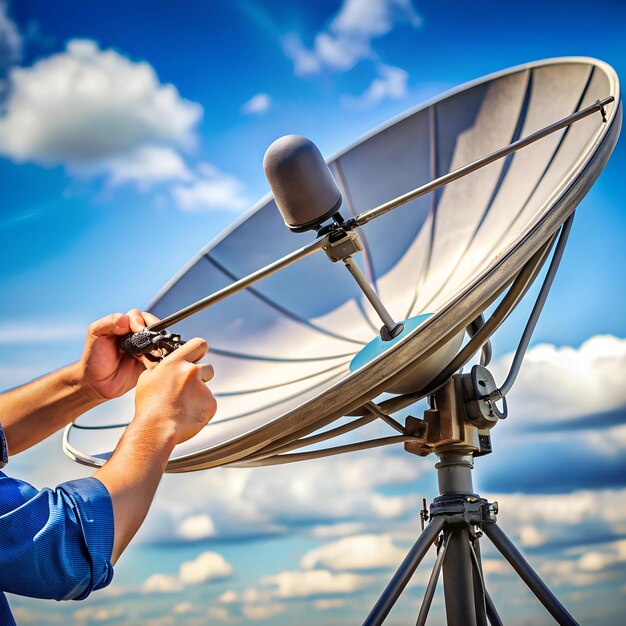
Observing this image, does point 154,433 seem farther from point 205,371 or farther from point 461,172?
point 461,172

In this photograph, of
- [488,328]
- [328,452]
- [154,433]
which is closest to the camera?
[154,433]

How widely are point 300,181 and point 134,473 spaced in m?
2.98

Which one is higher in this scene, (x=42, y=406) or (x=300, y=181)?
(x=300, y=181)

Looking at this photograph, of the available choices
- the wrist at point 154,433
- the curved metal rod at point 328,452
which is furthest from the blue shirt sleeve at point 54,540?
the curved metal rod at point 328,452

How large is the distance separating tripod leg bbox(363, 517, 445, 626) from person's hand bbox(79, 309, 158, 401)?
8.79ft

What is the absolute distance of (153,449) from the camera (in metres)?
2.20

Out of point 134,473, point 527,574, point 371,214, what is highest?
point 371,214

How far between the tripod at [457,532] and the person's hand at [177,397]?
340 centimetres

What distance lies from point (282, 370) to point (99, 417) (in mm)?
1459

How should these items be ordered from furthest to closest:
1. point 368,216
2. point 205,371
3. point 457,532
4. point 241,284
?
point 457,532
point 368,216
point 241,284
point 205,371

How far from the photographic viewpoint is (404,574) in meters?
5.51

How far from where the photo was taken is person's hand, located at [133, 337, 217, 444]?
2.30 m

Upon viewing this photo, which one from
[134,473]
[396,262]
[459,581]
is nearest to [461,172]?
[396,262]

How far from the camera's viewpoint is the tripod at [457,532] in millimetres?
5527
